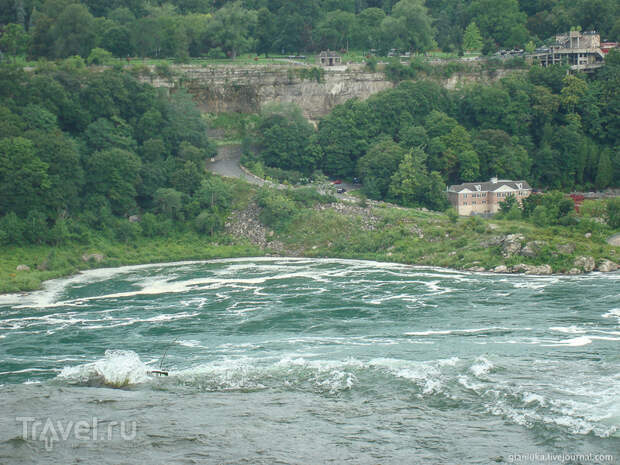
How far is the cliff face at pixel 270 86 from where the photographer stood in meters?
71.1

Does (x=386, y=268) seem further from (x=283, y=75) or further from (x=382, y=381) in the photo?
(x=283, y=75)

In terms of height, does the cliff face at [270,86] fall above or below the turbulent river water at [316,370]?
above

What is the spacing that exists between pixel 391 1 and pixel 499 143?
34980 mm

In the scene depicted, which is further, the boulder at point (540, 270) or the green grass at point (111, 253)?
the green grass at point (111, 253)

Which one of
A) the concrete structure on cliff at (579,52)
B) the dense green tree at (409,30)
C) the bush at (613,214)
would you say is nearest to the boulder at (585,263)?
the bush at (613,214)

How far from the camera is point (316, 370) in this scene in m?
30.7

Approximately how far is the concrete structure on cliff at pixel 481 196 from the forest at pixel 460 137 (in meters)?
1.34

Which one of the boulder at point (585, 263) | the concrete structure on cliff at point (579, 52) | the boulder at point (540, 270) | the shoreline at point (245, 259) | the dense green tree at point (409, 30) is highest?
the dense green tree at point (409, 30)

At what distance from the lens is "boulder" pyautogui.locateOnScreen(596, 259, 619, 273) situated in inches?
1806

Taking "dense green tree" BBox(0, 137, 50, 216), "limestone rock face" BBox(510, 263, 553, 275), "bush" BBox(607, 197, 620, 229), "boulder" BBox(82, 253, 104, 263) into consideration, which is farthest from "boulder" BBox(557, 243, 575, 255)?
"dense green tree" BBox(0, 137, 50, 216)

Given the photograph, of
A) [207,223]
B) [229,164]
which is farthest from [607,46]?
[207,223]

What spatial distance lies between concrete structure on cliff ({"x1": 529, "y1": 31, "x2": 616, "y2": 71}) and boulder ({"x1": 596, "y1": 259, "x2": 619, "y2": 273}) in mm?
32716

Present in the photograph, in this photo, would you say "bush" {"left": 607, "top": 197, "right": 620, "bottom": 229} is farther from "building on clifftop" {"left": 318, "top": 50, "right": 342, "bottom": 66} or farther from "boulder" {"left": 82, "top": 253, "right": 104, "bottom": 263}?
"boulder" {"left": 82, "top": 253, "right": 104, "bottom": 263}

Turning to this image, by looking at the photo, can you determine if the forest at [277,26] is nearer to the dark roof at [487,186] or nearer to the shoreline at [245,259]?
the dark roof at [487,186]
